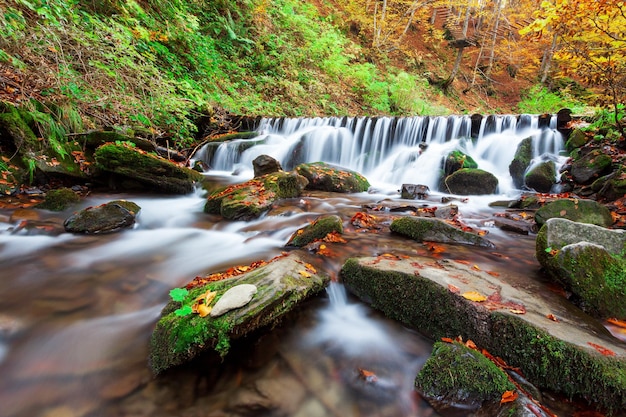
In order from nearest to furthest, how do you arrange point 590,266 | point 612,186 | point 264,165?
point 590,266 → point 612,186 → point 264,165

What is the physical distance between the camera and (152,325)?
8.16ft

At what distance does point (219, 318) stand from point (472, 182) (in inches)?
311

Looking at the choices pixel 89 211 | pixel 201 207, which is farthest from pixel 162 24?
pixel 89 211

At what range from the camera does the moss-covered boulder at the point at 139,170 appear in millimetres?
6051

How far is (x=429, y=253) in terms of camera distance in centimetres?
362

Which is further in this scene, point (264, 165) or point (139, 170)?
point (264, 165)

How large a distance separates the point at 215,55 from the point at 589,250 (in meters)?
15.0

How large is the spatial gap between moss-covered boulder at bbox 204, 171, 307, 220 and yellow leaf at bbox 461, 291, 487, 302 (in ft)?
12.4

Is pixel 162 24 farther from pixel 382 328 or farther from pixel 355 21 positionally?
pixel 355 21

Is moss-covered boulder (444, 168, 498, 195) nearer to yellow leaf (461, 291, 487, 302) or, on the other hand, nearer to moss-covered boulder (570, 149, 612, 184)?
moss-covered boulder (570, 149, 612, 184)

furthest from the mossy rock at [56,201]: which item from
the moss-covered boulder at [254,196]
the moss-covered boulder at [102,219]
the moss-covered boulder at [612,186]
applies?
the moss-covered boulder at [612,186]

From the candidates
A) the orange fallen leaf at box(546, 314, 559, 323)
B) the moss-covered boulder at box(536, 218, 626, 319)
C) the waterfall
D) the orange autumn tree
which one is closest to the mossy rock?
the waterfall

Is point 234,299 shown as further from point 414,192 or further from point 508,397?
point 414,192

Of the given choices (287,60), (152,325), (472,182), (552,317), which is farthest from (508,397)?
(287,60)
